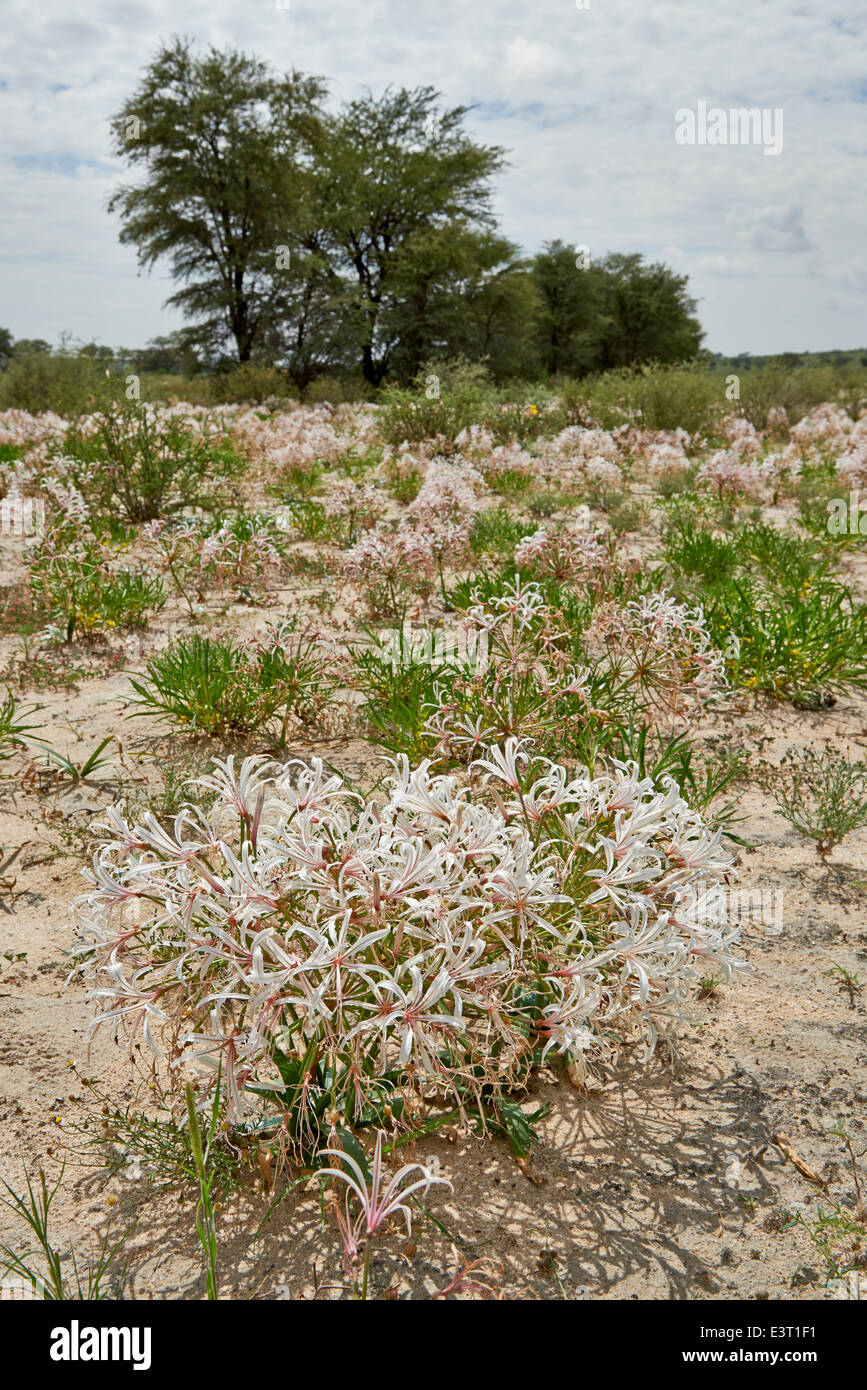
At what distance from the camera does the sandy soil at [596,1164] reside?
1769mm

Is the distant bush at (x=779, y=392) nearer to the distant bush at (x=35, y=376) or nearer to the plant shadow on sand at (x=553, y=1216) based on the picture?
the distant bush at (x=35, y=376)

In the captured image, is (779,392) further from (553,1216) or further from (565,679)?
(553,1216)

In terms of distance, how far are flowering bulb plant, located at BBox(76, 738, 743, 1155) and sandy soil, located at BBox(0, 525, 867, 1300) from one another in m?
0.24

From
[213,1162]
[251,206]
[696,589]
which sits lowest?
[213,1162]

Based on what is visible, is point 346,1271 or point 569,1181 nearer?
point 346,1271

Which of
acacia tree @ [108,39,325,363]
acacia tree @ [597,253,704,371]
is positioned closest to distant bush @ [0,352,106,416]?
acacia tree @ [108,39,325,363]

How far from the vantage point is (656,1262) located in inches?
70.3

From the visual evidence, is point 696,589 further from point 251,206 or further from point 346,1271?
point 251,206

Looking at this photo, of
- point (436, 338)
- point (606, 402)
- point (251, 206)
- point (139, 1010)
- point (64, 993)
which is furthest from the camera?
point (436, 338)

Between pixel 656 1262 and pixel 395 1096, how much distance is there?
654 mm

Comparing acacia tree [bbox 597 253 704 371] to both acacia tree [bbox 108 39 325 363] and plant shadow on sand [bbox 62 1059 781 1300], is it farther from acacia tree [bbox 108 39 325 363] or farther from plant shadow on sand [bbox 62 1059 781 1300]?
plant shadow on sand [bbox 62 1059 781 1300]

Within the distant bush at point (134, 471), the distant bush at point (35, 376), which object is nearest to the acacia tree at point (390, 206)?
the distant bush at point (35, 376)

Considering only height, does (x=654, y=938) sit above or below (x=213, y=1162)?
above

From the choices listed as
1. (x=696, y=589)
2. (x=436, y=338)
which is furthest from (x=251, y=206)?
(x=696, y=589)
